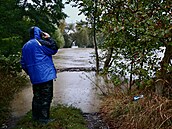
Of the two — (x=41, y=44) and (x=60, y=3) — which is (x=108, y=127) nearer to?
(x=41, y=44)

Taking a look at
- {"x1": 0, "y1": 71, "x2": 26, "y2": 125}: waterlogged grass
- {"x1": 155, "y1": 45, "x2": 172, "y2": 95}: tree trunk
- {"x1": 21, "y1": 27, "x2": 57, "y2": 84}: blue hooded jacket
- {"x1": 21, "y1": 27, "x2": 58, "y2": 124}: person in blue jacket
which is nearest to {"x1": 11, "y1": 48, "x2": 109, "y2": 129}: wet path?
{"x1": 0, "y1": 71, "x2": 26, "y2": 125}: waterlogged grass

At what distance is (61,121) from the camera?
16.4 ft

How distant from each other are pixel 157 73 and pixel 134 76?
0.83 metres

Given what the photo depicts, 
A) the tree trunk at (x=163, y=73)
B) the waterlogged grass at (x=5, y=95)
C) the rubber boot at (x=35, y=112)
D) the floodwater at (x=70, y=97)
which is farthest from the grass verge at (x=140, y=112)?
the waterlogged grass at (x=5, y=95)

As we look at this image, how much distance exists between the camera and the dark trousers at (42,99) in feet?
15.7

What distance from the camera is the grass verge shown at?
435 centimetres

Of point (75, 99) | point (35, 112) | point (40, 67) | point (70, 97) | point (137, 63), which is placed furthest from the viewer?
point (70, 97)

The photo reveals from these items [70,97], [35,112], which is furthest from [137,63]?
[70,97]

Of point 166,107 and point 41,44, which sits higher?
point 41,44

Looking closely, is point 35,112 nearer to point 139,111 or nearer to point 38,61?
point 38,61

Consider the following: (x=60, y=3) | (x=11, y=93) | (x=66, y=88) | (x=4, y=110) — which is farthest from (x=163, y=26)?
(x=60, y=3)

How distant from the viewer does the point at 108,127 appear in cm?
509

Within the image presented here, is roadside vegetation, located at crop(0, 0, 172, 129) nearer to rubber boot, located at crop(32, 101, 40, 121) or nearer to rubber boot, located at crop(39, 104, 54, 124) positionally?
rubber boot, located at crop(32, 101, 40, 121)

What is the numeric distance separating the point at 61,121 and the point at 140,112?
1.28m
